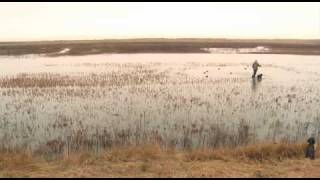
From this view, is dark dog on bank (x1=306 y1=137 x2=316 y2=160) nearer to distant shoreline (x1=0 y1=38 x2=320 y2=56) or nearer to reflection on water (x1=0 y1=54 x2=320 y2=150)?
reflection on water (x1=0 y1=54 x2=320 y2=150)

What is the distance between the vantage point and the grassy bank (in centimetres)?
1120

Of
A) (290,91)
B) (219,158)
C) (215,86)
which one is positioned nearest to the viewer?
(219,158)

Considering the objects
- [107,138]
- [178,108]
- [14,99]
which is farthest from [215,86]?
[107,138]

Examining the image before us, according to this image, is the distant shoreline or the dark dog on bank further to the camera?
the distant shoreline

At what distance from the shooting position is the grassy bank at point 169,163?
441 inches

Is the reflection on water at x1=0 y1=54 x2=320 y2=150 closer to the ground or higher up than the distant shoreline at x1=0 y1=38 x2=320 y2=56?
higher up

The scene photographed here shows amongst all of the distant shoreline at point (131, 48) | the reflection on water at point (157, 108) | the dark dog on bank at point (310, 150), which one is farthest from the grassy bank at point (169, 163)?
the distant shoreline at point (131, 48)

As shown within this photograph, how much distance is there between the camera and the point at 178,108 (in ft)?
67.3

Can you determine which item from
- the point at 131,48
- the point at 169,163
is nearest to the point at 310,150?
the point at 169,163

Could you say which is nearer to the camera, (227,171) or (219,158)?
(227,171)

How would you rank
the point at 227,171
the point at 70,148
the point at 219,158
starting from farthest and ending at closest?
the point at 70,148, the point at 219,158, the point at 227,171

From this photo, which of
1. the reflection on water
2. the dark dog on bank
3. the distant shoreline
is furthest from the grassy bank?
the distant shoreline

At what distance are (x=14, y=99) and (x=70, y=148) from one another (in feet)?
32.9

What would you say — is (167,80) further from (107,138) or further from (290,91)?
(107,138)
